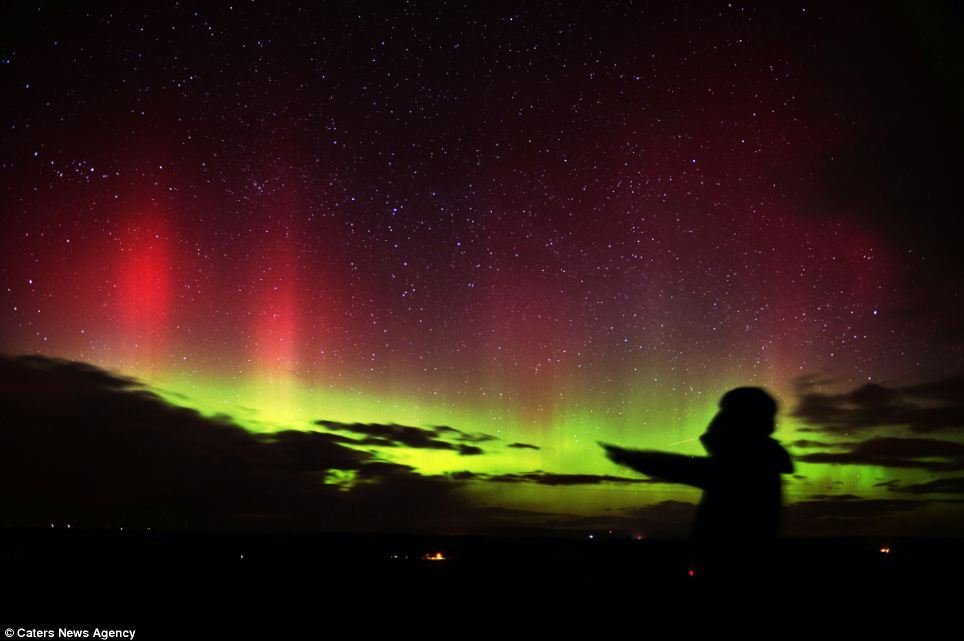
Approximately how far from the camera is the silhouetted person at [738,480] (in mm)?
3176

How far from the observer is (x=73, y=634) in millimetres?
4602

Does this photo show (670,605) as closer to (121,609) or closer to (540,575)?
(540,575)

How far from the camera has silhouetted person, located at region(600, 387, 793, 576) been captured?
3176mm

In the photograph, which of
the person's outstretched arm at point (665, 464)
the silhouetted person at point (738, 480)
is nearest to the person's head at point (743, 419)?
the silhouetted person at point (738, 480)

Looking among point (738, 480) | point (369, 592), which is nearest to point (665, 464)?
point (738, 480)

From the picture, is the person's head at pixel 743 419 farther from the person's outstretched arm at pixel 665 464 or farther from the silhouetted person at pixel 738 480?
the person's outstretched arm at pixel 665 464

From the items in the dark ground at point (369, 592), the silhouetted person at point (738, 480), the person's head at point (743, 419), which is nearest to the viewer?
the silhouetted person at point (738, 480)

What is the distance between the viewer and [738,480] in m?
3.28

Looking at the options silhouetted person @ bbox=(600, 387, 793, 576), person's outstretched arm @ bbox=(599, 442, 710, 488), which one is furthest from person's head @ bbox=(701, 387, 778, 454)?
person's outstretched arm @ bbox=(599, 442, 710, 488)

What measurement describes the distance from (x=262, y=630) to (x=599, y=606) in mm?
3076

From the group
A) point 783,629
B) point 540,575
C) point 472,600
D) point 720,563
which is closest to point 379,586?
point 472,600

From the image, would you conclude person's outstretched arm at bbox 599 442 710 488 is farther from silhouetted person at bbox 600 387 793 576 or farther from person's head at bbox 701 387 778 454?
person's head at bbox 701 387 778 454

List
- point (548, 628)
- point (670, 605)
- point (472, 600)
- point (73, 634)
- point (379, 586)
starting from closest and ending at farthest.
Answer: point (73, 634)
point (548, 628)
point (670, 605)
point (472, 600)
point (379, 586)

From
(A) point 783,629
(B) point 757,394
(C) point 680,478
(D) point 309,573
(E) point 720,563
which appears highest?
(B) point 757,394
